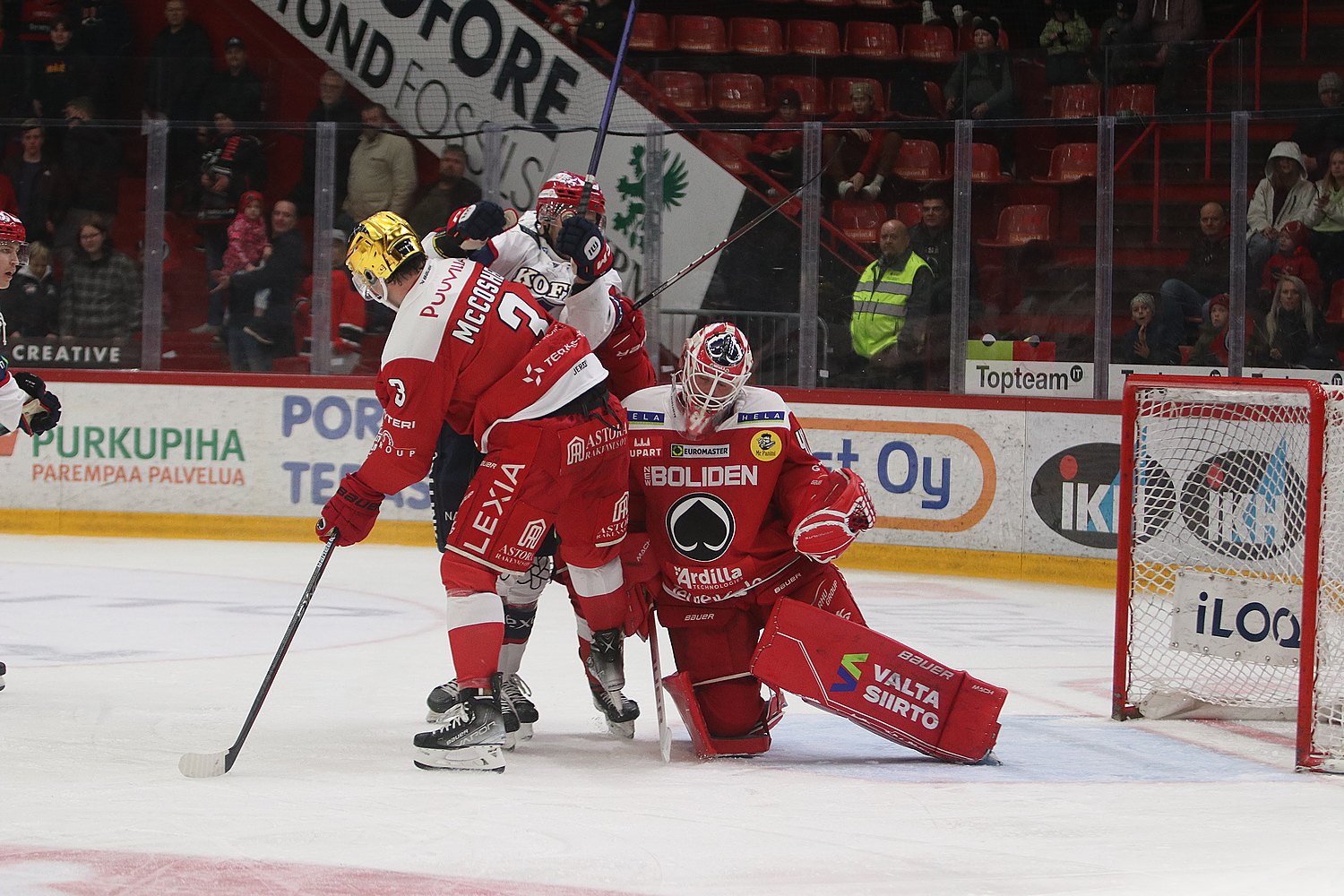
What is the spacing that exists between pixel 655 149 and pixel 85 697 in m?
4.39

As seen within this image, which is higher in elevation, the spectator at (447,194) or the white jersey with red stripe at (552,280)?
the spectator at (447,194)

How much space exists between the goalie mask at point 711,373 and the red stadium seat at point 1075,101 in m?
4.17

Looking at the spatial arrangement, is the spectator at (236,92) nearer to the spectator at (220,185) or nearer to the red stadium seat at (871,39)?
the spectator at (220,185)

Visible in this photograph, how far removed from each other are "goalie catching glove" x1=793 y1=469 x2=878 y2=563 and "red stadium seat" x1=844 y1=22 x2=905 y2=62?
6565 millimetres

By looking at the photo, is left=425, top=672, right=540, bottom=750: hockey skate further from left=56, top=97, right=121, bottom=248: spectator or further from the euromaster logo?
left=56, top=97, right=121, bottom=248: spectator

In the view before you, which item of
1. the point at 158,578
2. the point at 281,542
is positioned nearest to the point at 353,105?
the point at 281,542

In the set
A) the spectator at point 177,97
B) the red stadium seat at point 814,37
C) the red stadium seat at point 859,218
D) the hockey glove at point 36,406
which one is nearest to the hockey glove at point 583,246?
the hockey glove at point 36,406

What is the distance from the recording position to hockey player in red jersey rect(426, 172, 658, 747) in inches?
162

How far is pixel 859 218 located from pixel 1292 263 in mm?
1947

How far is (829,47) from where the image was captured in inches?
406

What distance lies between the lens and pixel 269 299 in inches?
325

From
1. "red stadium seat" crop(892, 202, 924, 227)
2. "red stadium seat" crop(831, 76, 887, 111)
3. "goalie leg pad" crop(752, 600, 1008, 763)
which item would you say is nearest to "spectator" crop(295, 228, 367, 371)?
"red stadium seat" crop(831, 76, 887, 111)

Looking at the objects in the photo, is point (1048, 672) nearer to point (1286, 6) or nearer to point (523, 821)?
point (523, 821)

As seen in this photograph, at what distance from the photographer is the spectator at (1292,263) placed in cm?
701
